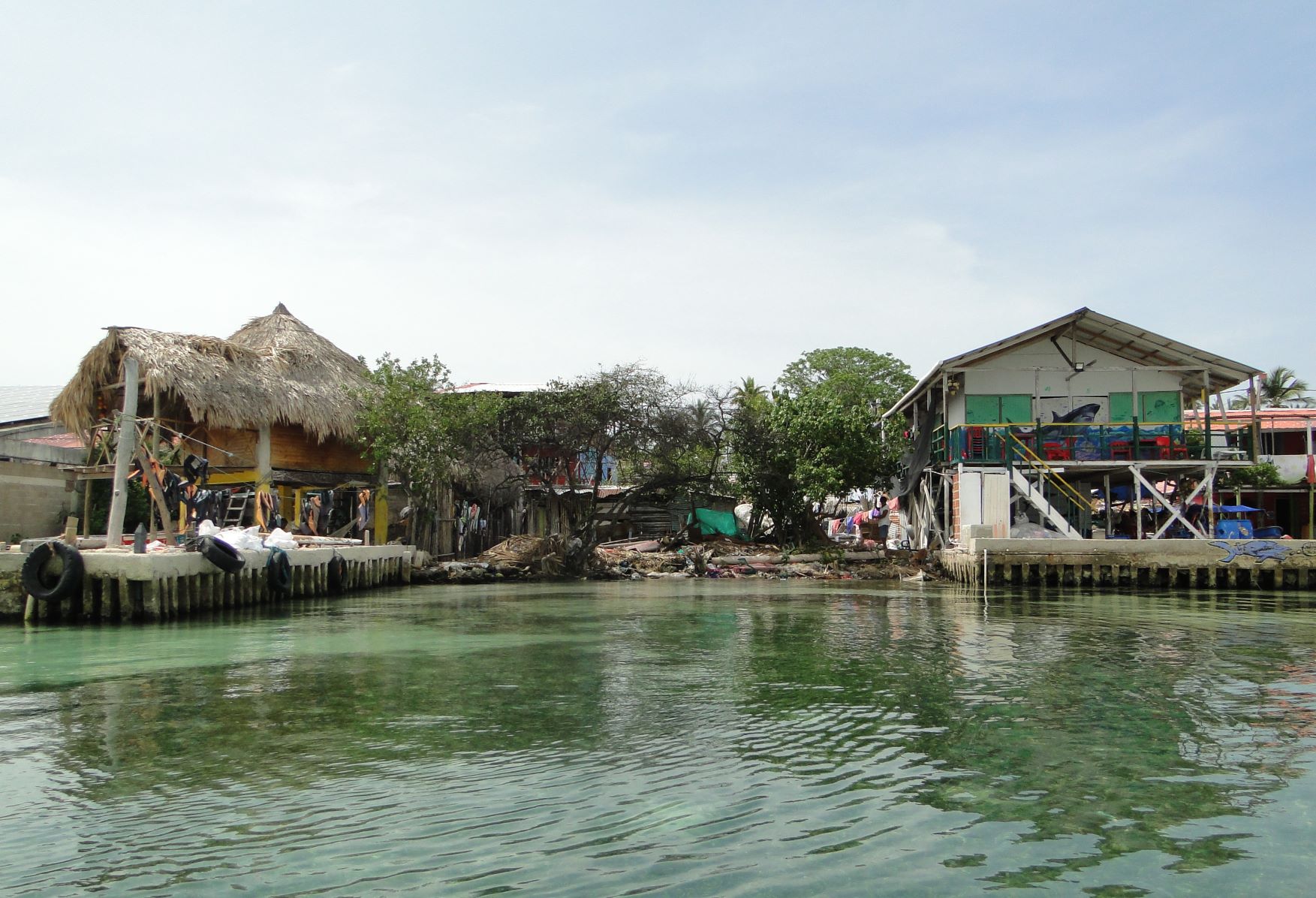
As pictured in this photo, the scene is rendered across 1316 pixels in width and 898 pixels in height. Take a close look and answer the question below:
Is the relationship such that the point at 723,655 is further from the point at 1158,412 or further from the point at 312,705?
the point at 1158,412

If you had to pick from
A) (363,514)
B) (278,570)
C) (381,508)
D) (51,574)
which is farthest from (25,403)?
(51,574)

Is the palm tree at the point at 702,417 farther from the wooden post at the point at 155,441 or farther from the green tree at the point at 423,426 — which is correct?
the wooden post at the point at 155,441

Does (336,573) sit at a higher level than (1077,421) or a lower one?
lower

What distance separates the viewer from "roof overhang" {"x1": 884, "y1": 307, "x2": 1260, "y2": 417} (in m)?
23.6

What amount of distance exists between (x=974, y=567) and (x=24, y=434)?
2362cm

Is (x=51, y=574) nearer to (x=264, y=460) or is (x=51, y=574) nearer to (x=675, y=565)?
(x=264, y=460)

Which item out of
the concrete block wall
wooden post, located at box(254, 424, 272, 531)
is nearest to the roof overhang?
wooden post, located at box(254, 424, 272, 531)

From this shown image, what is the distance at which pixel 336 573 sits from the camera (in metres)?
21.0

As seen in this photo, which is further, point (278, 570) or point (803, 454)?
point (803, 454)

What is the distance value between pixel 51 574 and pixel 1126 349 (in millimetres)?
23442

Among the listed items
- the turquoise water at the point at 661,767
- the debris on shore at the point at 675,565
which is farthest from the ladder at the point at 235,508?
the turquoise water at the point at 661,767

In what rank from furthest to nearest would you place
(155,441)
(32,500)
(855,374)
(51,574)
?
(855,374), (32,500), (155,441), (51,574)

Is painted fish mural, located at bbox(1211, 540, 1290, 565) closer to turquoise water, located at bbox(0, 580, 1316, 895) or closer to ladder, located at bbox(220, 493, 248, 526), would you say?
turquoise water, located at bbox(0, 580, 1316, 895)

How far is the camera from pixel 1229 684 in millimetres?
9039
